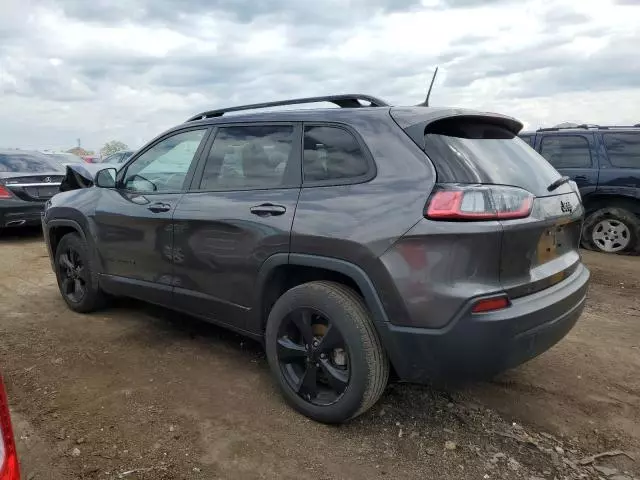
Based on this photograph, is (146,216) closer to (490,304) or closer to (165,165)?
(165,165)

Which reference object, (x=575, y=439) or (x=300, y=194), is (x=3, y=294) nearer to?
(x=300, y=194)

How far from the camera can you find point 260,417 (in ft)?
9.75

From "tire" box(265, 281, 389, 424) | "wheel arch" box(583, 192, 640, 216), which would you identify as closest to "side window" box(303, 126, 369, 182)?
"tire" box(265, 281, 389, 424)

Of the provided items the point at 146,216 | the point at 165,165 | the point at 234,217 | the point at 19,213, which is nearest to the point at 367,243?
the point at 234,217

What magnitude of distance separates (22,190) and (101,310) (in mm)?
4561

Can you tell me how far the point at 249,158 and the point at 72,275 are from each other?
2433mm

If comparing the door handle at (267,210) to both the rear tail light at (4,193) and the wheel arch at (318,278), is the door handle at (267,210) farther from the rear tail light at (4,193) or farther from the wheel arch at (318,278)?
the rear tail light at (4,193)

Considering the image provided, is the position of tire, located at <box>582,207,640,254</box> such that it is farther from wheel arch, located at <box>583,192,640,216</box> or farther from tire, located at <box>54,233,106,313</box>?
tire, located at <box>54,233,106,313</box>

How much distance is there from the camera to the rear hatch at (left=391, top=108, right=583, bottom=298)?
2.43m

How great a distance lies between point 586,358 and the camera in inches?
150

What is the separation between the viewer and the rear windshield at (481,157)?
2547mm

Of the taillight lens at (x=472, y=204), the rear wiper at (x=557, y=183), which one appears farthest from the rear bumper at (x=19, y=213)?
the rear wiper at (x=557, y=183)

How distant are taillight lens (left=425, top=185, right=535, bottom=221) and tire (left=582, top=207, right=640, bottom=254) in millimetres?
5875

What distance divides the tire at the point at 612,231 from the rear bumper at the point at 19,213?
8324 mm
